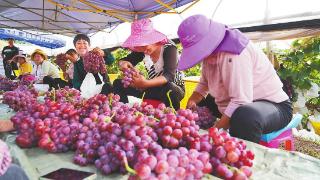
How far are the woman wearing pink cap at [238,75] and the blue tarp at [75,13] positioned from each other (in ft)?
16.4

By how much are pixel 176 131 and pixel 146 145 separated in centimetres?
15

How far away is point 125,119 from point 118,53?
37.7 ft

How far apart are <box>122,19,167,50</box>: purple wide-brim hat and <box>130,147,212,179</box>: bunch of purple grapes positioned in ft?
6.61

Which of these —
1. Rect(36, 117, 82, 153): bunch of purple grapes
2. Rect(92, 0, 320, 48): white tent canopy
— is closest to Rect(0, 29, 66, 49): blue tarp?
Rect(92, 0, 320, 48): white tent canopy

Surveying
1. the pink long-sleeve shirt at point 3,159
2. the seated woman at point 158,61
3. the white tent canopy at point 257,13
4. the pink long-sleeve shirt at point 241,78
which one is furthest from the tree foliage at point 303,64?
the pink long-sleeve shirt at point 3,159

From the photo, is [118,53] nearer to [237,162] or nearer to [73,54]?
[73,54]

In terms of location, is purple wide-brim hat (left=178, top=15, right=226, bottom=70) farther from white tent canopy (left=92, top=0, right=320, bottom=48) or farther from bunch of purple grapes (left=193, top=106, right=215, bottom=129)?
white tent canopy (left=92, top=0, right=320, bottom=48)

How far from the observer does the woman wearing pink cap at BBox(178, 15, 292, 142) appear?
177 centimetres

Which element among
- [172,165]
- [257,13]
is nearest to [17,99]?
[172,165]

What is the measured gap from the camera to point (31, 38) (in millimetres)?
12820

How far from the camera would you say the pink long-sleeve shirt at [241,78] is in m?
1.79

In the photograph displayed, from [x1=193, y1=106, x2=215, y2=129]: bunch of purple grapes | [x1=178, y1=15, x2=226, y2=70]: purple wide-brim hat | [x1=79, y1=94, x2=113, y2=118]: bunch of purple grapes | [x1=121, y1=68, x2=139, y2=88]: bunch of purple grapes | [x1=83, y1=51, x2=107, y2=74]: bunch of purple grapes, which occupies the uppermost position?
[x1=178, y1=15, x2=226, y2=70]: purple wide-brim hat

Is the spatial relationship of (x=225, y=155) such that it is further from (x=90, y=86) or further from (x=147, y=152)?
(x=90, y=86)

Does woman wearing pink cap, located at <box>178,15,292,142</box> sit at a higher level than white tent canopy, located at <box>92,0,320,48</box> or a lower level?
lower
